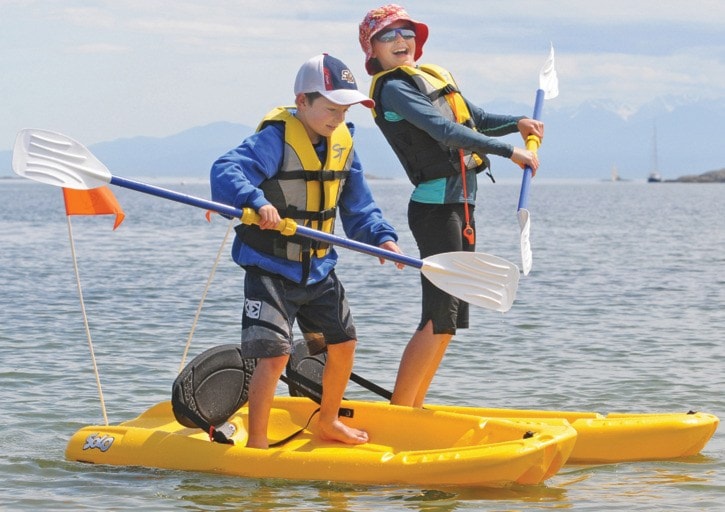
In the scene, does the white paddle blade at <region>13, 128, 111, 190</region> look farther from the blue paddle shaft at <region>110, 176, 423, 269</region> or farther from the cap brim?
the cap brim

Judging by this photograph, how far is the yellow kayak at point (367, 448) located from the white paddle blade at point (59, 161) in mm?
1151

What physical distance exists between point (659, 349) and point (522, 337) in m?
1.21

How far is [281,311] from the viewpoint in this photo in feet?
17.3

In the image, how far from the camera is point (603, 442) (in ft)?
19.1

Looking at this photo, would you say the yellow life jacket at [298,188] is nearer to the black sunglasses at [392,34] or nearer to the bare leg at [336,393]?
the bare leg at [336,393]

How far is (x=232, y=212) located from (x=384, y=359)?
4150mm

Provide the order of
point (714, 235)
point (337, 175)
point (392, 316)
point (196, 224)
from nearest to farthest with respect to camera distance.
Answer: point (337, 175) < point (392, 316) < point (714, 235) < point (196, 224)

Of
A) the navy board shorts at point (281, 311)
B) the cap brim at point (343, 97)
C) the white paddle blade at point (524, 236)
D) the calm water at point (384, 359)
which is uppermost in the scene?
the cap brim at point (343, 97)

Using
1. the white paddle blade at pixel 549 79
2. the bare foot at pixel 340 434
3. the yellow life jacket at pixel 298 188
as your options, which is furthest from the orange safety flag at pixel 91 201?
the white paddle blade at pixel 549 79

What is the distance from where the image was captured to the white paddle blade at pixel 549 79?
657 cm

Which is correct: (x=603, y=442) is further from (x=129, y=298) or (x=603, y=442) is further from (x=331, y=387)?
(x=129, y=298)

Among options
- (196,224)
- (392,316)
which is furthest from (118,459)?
(196,224)

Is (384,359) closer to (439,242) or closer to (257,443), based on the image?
(439,242)

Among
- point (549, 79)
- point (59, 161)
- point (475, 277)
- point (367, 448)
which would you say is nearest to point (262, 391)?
point (367, 448)
